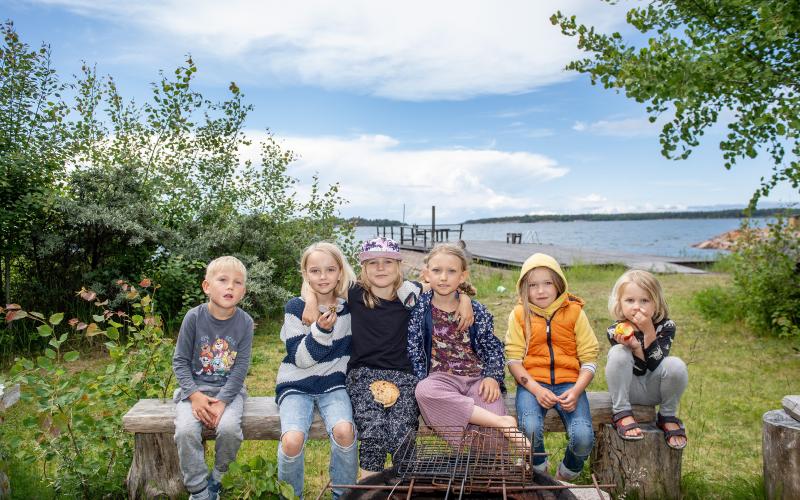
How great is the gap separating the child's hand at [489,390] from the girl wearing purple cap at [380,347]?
36 cm

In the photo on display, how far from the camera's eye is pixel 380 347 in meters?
3.60

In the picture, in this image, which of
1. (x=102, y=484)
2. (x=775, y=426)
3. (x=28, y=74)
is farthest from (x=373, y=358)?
(x=28, y=74)

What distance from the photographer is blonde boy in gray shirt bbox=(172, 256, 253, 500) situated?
10.7 feet

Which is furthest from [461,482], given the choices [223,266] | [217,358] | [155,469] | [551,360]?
[155,469]

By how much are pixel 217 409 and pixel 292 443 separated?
1.67 feet

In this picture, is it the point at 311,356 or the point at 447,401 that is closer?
the point at 447,401

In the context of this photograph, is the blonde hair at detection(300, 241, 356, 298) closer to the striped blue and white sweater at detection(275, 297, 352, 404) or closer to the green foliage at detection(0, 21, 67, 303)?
the striped blue and white sweater at detection(275, 297, 352, 404)

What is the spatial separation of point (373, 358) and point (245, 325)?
2.66 feet

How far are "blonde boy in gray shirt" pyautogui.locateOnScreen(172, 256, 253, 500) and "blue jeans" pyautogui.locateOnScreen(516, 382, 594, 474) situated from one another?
1.66m

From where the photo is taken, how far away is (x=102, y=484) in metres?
3.51

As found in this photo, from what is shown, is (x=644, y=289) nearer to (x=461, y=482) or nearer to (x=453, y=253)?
(x=453, y=253)

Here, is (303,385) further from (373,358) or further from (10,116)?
(10,116)

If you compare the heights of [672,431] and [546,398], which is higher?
[546,398]

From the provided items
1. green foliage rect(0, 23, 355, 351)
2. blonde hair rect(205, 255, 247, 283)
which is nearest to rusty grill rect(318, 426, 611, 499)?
blonde hair rect(205, 255, 247, 283)
